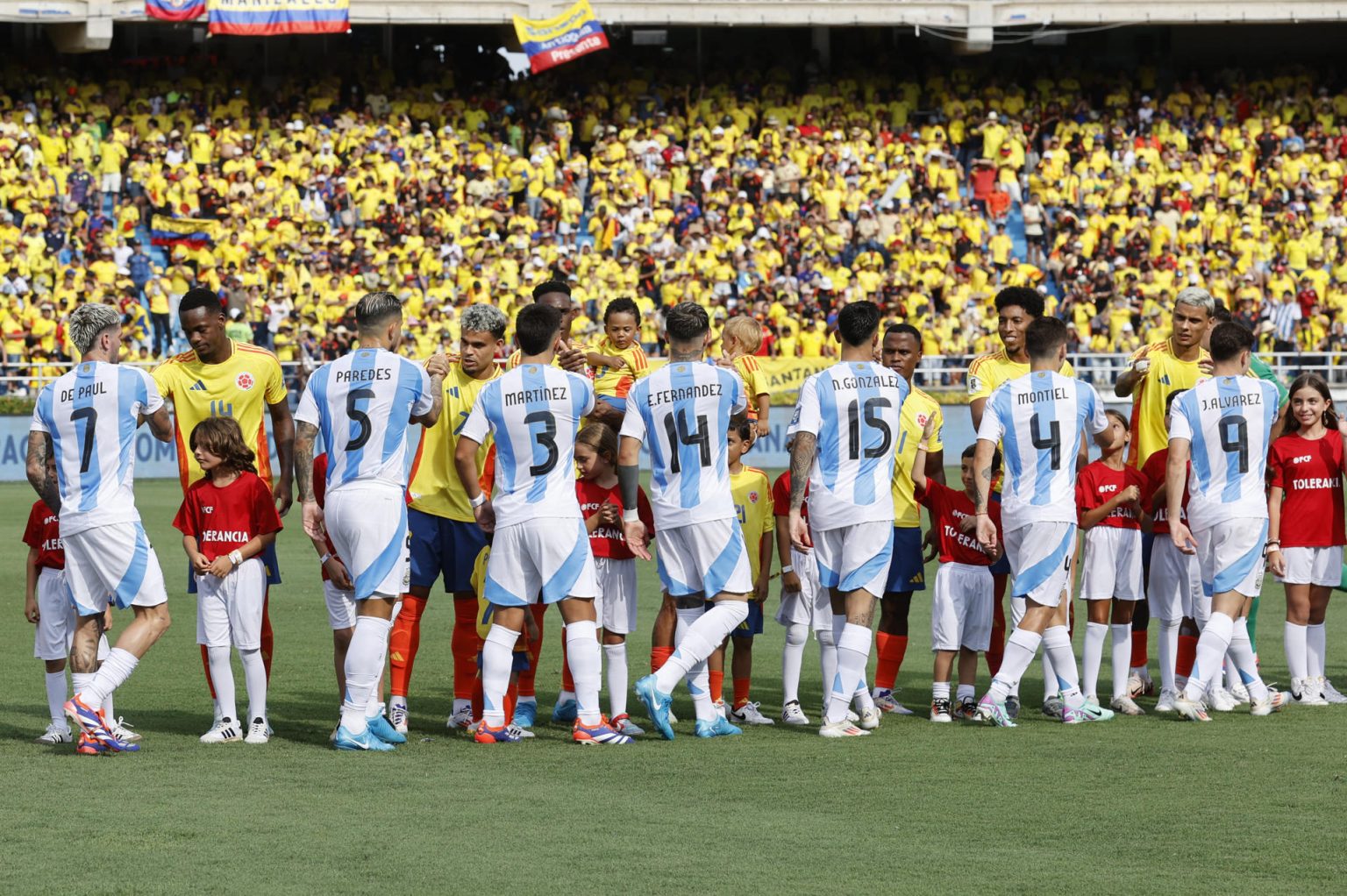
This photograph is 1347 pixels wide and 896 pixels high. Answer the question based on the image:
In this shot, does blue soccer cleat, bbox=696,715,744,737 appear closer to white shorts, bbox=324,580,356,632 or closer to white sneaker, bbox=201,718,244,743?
white shorts, bbox=324,580,356,632

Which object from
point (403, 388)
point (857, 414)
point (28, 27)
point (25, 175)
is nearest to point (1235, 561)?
point (857, 414)

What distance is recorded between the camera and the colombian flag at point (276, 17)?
102 ft

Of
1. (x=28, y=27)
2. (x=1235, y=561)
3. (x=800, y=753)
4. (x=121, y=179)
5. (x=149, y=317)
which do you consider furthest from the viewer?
(x=28, y=27)

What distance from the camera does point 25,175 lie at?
29.9 meters

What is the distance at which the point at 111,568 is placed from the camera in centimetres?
828

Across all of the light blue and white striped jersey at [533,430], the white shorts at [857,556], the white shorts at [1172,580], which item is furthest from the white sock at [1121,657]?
the light blue and white striped jersey at [533,430]

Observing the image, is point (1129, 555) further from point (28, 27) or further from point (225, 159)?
point (28, 27)

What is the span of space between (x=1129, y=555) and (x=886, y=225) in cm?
2253

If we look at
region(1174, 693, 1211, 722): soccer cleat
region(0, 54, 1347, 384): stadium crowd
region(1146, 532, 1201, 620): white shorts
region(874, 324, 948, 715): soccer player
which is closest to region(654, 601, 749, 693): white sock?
region(874, 324, 948, 715): soccer player

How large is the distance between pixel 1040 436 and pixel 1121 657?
1499 millimetres

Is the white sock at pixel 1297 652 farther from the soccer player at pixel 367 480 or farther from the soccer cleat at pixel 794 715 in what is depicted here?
the soccer player at pixel 367 480

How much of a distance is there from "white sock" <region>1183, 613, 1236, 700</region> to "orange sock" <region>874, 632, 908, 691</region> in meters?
1.44

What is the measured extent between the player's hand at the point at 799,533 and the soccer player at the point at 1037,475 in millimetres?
873

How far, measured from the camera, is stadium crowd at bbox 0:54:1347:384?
28.9 meters
